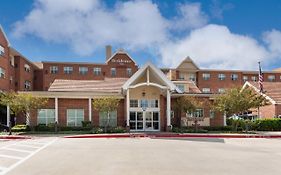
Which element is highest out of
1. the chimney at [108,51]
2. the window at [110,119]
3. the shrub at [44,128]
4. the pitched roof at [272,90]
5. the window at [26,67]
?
the chimney at [108,51]

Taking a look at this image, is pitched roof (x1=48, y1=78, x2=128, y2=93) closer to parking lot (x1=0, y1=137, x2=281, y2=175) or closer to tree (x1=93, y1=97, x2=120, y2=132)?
tree (x1=93, y1=97, x2=120, y2=132)

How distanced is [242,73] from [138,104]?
40.0 meters

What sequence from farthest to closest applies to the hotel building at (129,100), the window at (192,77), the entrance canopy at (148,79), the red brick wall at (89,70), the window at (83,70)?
1. the window at (192,77)
2. the window at (83,70)
3. the red brick wall at (89,70)
4. the hotel building at (129,100)
5. the entrance canopy at (148,79)

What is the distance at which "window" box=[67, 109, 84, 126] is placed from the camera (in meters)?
34.7

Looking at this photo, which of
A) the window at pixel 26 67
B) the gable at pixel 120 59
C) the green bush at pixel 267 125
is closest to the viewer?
the green bush at pixel 267 125

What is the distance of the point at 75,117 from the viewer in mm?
34781

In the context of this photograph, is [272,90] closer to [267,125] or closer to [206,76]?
[267,125]

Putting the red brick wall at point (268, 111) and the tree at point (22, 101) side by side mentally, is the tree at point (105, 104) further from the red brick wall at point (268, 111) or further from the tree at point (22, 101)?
the red brick wall at point (268, 111)

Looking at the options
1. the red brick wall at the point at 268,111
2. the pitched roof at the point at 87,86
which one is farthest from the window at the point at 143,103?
the red brick wall at the point at 268,111

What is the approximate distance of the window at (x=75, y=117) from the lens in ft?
114

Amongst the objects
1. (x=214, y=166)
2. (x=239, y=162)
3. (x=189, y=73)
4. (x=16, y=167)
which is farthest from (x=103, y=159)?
(x=189, y=73)

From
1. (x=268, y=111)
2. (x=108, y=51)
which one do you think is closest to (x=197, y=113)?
(x=268, y=111)

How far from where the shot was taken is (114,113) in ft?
117

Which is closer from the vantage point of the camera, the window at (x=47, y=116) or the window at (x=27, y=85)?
the window at (x=47, y=116)
